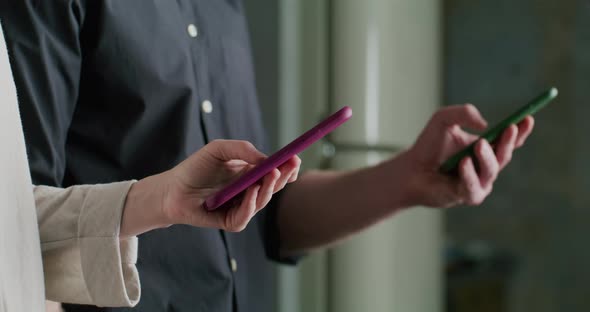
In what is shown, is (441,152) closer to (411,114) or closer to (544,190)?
(411,114)

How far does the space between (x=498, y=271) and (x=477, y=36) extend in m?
0.67

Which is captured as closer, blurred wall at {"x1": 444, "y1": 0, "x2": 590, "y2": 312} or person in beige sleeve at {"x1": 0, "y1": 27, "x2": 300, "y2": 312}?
person in beige sleeve at {"x1": 0, "y1": 27, "x2": 300, "y2": 312}

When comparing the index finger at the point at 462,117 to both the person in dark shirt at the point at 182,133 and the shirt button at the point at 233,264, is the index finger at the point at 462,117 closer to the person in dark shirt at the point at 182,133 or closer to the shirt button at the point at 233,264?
the person in dark shirt at the point at 182,133

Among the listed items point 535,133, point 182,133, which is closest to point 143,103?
point 182,133

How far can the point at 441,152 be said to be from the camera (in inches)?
36.6

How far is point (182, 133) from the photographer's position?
0.85m

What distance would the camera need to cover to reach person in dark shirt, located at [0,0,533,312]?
730 mm

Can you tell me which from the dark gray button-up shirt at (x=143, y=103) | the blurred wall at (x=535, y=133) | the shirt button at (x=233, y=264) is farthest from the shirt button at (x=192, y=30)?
the blurred wall at (x=535, y=133)

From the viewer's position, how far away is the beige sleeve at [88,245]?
659mm

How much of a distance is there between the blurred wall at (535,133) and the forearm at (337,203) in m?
1.35

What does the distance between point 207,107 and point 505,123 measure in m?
0.32

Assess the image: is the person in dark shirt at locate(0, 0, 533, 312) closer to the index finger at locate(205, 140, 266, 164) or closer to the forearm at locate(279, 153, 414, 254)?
the forearm at locate(279, 153, 414, 254)

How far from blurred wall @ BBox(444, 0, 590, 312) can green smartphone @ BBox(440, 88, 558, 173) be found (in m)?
1.42

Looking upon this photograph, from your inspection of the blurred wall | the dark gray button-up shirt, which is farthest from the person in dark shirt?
the blurred wall
